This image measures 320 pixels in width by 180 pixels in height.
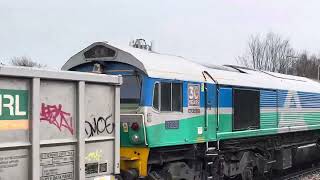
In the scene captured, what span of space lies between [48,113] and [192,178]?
213 inches

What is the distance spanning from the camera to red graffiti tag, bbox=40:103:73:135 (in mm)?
6285

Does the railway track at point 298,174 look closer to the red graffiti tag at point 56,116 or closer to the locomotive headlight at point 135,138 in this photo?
the locomotive headlight at point 135,138

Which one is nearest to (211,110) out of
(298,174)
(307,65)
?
(298,174)

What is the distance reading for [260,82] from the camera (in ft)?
46.4

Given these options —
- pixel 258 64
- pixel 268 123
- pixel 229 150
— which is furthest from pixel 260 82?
pixel 258 64

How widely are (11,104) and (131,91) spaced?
397 centimetres

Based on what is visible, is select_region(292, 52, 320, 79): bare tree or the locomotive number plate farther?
select_region(292, 52, 320, 79): bare tree

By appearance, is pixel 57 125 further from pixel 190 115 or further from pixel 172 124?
pixel 190 115

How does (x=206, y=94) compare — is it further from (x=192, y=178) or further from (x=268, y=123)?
(x=268, y=123)

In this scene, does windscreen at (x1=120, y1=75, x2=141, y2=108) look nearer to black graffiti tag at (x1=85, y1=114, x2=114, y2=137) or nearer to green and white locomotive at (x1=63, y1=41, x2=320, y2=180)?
green and white locomotive at (x1=63, y1=41, x2=320, y2=180)

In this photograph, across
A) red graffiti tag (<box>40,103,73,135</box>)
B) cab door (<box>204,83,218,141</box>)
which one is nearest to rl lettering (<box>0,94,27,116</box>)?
red graffiti tag (<box>40,103,73,135</box>)

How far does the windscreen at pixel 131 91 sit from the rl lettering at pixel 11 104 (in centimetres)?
372

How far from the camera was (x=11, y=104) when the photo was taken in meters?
5.82

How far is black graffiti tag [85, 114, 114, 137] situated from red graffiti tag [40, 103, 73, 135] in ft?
1.25
